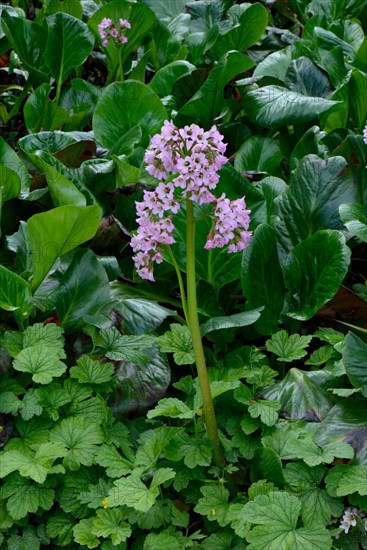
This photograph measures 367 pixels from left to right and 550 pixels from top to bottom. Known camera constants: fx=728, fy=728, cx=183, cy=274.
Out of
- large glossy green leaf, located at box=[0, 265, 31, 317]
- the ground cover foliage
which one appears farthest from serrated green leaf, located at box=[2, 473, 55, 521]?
large glossy green leaf, located at box=[0, 265, 31, 317]

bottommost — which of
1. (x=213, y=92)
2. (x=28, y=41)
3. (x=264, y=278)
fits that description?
(x=264, y=278)

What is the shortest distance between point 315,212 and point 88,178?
79 centimetres

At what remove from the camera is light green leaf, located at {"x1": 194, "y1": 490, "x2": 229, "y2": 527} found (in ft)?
5.69

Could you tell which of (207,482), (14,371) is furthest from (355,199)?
(14,371)

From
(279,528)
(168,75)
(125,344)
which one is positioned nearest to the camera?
(279,528)

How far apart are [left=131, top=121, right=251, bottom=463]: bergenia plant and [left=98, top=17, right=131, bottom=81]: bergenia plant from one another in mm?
1852

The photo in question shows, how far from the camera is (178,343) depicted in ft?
6.68

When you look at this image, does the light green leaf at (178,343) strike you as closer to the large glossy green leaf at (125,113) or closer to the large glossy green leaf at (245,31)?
the large glossy green leaf at (125,113)

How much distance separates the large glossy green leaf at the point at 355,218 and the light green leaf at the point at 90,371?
805mm

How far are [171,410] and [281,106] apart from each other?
147cm

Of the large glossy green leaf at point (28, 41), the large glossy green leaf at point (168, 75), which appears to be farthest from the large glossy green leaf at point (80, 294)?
the large glossy green leaf at point (28, 41)

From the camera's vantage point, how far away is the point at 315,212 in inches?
91.7

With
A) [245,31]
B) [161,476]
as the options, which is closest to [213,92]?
[245,31]

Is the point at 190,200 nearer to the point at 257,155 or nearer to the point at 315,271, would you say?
the point at 315,271
